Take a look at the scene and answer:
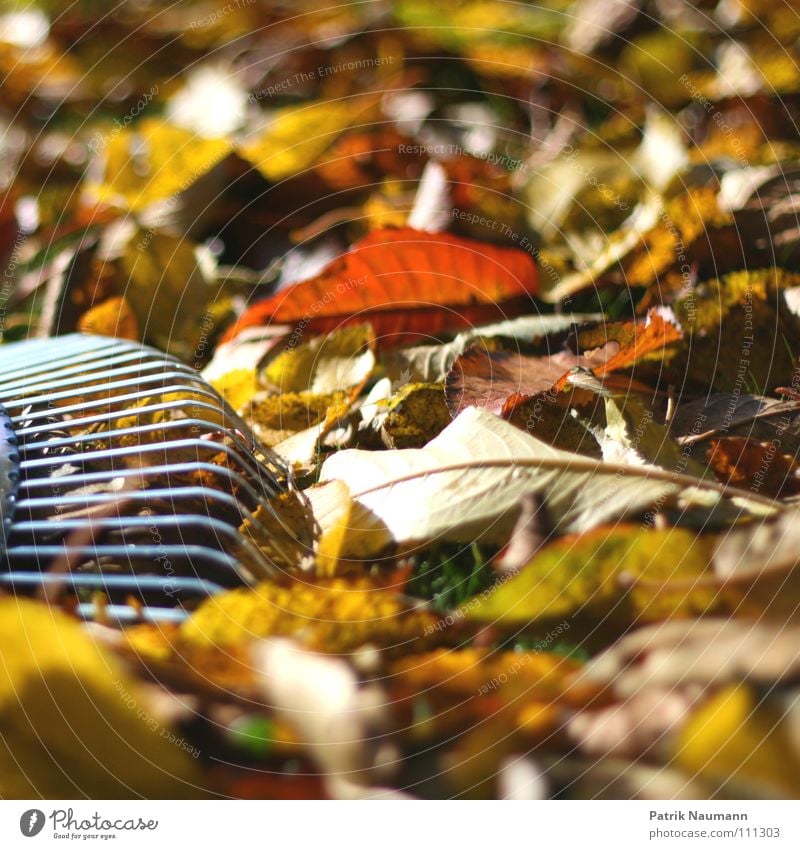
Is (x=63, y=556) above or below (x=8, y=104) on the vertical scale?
below

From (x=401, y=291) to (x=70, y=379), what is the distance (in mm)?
413

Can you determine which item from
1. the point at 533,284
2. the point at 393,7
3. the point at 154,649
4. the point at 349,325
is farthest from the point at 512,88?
the point at 154,649

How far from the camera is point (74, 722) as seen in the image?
548mm

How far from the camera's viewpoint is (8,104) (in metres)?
1.81

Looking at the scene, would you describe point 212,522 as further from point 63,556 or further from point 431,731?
point 431,731

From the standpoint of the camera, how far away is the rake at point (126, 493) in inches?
27.7

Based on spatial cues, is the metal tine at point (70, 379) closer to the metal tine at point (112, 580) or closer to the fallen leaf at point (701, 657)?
the metal tine at point (112, 580)

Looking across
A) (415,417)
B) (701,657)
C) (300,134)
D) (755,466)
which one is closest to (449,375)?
(415,417)

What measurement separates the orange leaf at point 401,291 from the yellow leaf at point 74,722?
581 mm

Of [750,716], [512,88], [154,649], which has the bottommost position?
[750,716]

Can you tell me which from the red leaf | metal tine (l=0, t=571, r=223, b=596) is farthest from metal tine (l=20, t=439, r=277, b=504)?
the red leaf

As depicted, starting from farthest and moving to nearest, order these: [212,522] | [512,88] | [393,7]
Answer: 1. [393,7]
2. [512,88]
3. [212,522]

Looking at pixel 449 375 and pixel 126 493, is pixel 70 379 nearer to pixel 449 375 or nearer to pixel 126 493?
pixel 126 493
